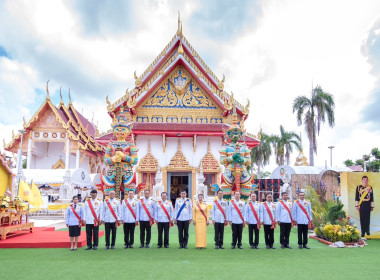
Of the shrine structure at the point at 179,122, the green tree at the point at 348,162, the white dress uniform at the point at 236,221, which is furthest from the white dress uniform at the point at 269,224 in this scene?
the green tree at the point at 348,162

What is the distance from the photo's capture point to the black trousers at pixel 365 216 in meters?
9.63

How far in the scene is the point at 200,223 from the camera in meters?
7.71

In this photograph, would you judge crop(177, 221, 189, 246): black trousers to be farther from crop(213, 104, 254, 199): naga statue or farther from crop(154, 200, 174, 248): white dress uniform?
crop(213, 104, 254, 199): naga statue

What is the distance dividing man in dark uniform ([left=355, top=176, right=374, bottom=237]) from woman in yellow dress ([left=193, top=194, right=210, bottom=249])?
203 inches

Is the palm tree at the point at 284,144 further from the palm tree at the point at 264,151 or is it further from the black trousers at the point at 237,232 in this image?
the black trousers at the point at 237,232

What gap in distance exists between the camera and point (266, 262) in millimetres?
6207

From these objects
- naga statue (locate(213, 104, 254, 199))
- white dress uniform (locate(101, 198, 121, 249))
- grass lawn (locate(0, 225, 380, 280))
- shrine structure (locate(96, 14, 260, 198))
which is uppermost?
shrine structure (locate(96, 14, 260, 198))

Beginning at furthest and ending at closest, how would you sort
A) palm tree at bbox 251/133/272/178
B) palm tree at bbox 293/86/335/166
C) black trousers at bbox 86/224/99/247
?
palm tree at bbox 251/133/272/178
palm tree at bbox 293/86/335/166
black trousers at bbox 86/224/99/247

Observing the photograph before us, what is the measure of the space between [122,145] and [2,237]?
472cm

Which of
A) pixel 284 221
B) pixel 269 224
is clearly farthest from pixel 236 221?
pixel 284 221

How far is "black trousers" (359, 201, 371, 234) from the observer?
31.6 feet

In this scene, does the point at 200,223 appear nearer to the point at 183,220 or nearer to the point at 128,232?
the point at 183,220

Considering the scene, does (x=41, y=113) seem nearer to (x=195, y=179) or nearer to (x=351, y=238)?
(x=195, y=179)

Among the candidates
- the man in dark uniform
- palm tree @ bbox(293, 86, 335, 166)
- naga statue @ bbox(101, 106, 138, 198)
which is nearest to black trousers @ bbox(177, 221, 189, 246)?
naga statue @ bbox(101, 106, 138, 198)
